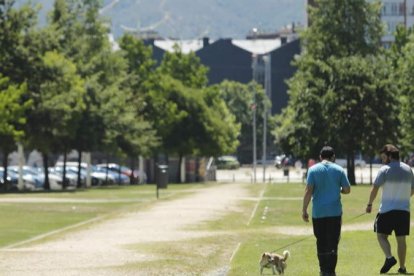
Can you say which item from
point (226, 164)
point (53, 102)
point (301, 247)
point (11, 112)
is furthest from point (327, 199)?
point (226, 164)

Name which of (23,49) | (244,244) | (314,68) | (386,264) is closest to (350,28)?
(314,68)

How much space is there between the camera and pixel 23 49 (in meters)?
76.4

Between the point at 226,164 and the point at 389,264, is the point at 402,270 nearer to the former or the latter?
the point at 389,264

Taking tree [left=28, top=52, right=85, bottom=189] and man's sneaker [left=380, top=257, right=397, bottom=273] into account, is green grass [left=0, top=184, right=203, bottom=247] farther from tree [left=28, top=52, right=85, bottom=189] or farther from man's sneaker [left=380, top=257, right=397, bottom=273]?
tree [left=28, top=52, right=85, bottom=189]

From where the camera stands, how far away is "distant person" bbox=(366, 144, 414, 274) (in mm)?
21203

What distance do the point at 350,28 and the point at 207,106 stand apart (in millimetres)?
21618

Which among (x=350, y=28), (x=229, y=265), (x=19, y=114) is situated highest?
(x=350, y=28)

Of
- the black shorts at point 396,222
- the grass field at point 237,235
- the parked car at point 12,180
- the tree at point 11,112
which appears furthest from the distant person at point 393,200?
the parked car at point 12,180

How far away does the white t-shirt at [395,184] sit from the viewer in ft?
69.5

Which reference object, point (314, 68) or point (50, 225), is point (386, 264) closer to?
point (50, 225)

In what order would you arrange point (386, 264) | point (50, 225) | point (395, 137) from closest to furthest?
point (386, 264)
point (50, 225)
point (395, 137)

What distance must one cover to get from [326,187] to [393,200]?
192 cm

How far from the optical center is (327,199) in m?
19.8

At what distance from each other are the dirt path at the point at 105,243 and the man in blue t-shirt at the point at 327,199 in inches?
167
